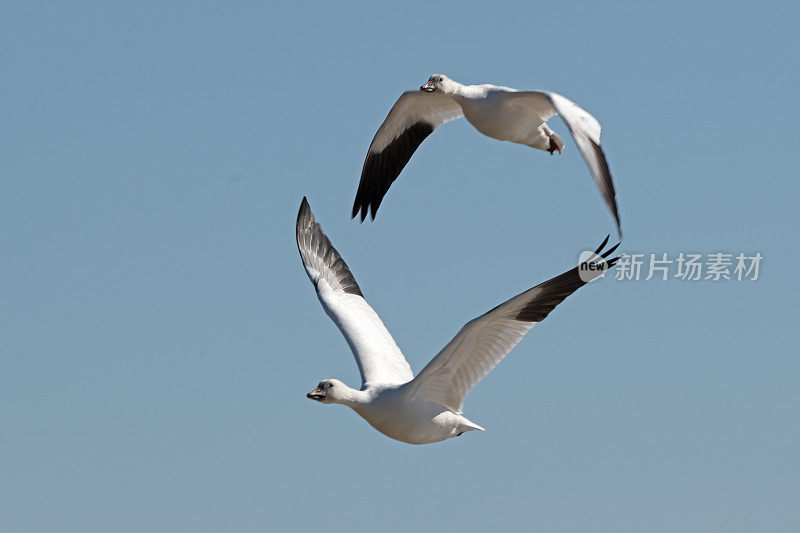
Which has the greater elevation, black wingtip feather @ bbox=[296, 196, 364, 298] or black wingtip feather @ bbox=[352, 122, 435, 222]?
black wingtip feather @ bbox=[352, 122, 435, 222]

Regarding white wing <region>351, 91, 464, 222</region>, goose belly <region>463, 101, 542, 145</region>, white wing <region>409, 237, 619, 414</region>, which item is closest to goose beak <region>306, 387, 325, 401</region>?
white wing <region>409, 237, 619, 414</region>

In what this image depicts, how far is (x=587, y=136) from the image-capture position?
12.8 meters

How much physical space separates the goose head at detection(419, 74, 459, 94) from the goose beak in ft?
11.8

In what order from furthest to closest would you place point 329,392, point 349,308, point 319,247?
point 319,247 < point 349,308 < point 329,392

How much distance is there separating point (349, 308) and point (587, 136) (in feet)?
14.2

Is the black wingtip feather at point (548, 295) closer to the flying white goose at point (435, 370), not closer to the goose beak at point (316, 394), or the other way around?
the flying white goose at point (435, 370)

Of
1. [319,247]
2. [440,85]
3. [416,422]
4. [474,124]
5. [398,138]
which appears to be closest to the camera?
[416,422]

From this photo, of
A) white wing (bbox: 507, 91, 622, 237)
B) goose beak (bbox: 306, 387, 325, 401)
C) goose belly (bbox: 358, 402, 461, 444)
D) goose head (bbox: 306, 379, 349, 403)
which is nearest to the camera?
white wing (bbox: 507, 91, 622, 237)

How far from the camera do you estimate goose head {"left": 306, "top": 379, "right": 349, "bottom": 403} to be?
1382cm

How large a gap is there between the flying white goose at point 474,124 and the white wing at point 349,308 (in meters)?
0.66

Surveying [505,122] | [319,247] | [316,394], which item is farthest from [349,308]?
[505,122]

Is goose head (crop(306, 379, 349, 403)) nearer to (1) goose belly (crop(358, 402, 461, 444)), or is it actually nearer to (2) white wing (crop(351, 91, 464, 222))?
(1) goose belly (crop(358, 402, 461, 444))

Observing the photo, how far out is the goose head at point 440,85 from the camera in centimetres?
1546

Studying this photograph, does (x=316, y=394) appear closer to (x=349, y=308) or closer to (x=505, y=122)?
(x=349, y=308)
